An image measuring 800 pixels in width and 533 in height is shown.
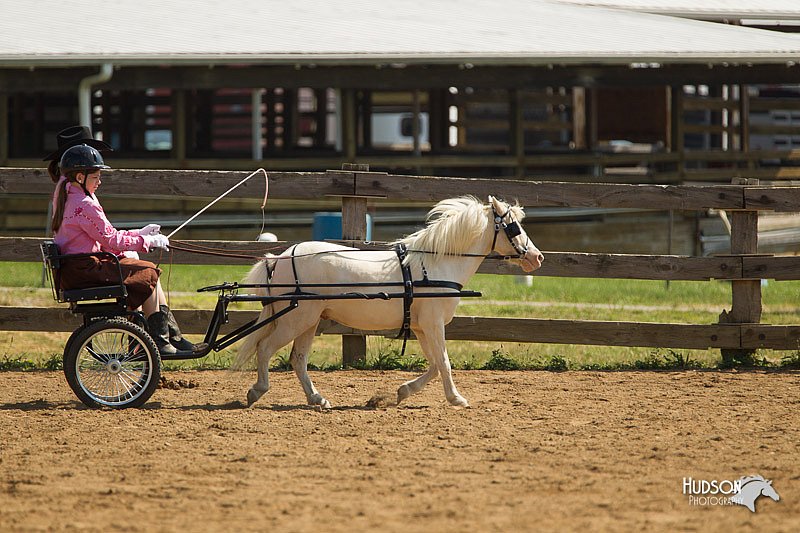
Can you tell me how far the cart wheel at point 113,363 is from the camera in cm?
752

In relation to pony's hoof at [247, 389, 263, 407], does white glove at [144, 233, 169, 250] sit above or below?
above

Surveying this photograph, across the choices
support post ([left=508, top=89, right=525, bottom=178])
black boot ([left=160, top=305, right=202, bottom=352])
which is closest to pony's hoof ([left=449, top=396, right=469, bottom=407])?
black boot ([left=160, top=305, right=202, bottom=352])

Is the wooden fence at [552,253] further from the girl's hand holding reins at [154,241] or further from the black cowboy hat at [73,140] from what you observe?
the girl's hand holding reins at [154,241]

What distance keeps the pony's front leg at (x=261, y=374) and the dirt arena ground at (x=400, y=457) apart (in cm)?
14

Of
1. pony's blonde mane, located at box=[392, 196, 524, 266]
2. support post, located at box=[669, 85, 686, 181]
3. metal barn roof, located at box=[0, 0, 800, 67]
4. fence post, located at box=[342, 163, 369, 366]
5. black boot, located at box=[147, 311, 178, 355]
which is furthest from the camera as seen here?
support post, located at box=[669, 85, 686, 181]

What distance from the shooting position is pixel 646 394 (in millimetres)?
8453

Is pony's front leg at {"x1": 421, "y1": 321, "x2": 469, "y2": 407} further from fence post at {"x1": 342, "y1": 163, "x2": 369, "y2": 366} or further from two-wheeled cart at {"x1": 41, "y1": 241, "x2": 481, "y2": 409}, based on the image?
fence post at {"x1": 342, "y1": 163, "x2": 369, "y2": 366}

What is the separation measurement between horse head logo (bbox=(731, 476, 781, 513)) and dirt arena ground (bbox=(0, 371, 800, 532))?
5 centimetres

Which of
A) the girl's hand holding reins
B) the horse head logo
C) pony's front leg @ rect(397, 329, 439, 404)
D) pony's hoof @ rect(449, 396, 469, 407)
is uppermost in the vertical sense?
the girl's hand holding reins

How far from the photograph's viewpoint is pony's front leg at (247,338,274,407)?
25.7ft

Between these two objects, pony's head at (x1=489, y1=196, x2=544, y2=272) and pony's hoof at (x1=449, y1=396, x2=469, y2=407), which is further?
pony's head at (x1=489, y1=196, x2=544, y2=272)

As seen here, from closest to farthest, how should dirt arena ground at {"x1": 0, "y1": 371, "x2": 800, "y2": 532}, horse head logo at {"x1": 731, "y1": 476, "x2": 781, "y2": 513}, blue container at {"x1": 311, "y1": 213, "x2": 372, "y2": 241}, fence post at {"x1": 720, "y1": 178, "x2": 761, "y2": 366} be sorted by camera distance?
dirt arena ground at {"x1": 0, "y1": 371, "x2": 800, "y2": 532} → horse head logo at {"x1": 731, "y1": 476, "x2": 781, "y2": 513} → fence post at {"x1": 720, "y1": 178, "x2": 761, "y2": 366} → blue container at {"x1": 311, "y1": 213, "x2": 372, "y2": 241}

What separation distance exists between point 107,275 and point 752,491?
4453 mm

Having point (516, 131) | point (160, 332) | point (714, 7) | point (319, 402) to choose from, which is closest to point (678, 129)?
point (516, 131)
